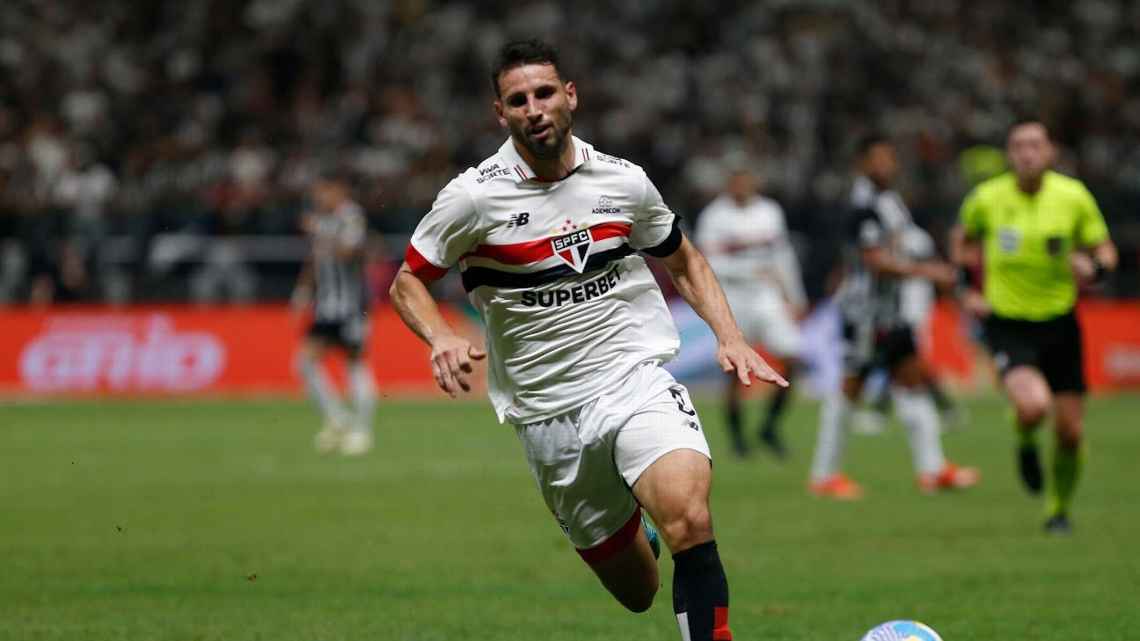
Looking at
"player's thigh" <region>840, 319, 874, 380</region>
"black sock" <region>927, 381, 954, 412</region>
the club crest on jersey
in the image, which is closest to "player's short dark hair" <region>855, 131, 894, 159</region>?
"player's thigh" <region>840, 319, 874, 380</region>

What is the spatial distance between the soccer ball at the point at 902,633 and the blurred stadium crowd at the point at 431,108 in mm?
19661

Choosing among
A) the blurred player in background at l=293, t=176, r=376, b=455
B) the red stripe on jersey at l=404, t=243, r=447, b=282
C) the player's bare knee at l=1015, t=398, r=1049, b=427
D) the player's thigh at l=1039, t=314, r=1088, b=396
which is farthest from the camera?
the blurred player in background at l=293, t=176, r=376, b=455

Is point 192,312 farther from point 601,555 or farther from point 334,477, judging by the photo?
point 601,555

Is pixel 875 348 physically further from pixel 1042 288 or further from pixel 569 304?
pixel 569 304

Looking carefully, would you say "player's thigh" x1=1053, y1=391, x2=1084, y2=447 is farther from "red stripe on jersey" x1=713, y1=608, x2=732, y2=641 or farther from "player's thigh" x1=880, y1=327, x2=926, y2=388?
"red stripe on jersey" x1=713, y1=608, x2=732, y2=641

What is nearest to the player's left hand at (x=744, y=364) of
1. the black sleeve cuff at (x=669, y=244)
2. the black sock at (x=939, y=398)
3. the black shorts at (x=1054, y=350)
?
the black sleeve cuff at (x=669, y=244)

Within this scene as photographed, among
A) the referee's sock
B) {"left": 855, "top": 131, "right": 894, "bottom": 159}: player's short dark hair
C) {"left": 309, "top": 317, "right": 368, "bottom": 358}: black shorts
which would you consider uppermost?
{"left": 855, "top": 131, "right": 894, "bottom": 159}: player's short dark hair

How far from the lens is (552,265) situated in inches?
263

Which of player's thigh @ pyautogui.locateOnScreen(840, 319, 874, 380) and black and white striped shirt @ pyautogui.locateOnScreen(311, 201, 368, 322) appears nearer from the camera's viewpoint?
player's thigh @ pyautogui.locateOnScreen(840, 319, 874, 380)

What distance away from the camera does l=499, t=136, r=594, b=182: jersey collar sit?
6695 mm

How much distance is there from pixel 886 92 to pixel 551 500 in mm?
23541

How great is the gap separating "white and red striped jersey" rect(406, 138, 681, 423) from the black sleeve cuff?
0.06m

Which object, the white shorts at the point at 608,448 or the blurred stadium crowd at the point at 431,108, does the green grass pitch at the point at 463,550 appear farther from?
the blurred stadium crowd at the point at 431,108

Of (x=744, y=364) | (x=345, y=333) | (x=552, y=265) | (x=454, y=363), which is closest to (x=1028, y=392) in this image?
(x=744, y=364)
